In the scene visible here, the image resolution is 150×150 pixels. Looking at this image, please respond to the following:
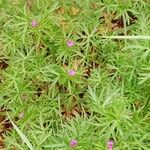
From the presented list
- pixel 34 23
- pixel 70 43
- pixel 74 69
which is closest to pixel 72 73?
pixel 74 69

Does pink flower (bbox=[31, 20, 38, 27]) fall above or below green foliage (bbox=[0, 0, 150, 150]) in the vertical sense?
above

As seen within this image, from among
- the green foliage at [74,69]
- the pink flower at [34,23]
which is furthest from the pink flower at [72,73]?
the pink flower at [34,23]

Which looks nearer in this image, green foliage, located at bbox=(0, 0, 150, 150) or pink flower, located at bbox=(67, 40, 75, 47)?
green foliage, located at bbox=(0, 0, 150, 150)

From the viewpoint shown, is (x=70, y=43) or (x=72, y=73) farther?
(x=70, y=43)

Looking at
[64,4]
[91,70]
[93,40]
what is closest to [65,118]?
[91,70]

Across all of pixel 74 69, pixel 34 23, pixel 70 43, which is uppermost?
pixel 34 23

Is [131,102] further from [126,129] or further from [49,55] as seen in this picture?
[49,55]

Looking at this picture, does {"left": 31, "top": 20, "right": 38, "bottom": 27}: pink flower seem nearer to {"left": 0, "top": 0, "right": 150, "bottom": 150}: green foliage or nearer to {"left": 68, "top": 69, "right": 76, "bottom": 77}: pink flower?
{"left": 0, "top": 0, "right": 150, "bottom": 150}: green foliage

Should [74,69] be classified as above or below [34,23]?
below

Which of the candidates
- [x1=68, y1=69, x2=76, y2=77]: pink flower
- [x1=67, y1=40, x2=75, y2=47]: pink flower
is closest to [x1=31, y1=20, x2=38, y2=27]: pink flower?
[x1=67, y1=40, x2=75, y2=47]: pink flower

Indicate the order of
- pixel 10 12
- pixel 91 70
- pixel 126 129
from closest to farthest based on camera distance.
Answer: pixel 126 129
pixel 91 70
pixel 10 12

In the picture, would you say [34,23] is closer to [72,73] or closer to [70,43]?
[70,43]
